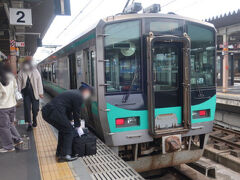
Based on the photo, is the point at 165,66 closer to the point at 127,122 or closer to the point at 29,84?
the point at 127,122

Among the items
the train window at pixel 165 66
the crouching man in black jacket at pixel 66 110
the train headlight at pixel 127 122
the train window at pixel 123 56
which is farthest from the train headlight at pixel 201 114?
the crouching man in black jacket at pixel 66 110

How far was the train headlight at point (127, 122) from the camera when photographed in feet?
14.0

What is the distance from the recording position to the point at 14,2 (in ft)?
31.5

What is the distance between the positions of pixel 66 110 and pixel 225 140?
18.4ft

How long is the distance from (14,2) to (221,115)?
9850 millimetres

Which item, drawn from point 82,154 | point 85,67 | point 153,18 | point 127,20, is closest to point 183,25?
point 153,18

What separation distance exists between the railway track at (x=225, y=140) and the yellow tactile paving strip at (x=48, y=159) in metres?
4.79

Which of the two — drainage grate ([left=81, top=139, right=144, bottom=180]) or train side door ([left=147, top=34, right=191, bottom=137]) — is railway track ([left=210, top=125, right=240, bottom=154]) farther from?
drainage grate ([left=81, top=139, right=144, bottom=180])

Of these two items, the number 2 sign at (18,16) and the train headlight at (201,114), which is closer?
the train headlight at (201,114)

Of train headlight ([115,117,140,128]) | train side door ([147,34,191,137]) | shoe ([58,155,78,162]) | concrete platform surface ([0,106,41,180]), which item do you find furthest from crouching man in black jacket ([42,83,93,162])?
train side door ([147,34,191,137])

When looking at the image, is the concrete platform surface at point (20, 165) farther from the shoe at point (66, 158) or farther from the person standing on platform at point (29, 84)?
the person standing on platform at point (29, 84)

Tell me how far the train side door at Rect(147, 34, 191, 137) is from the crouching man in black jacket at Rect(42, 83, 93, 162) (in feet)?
4.12

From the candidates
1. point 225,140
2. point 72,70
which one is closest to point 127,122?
point 72,70

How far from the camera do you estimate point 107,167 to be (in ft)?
12.3
